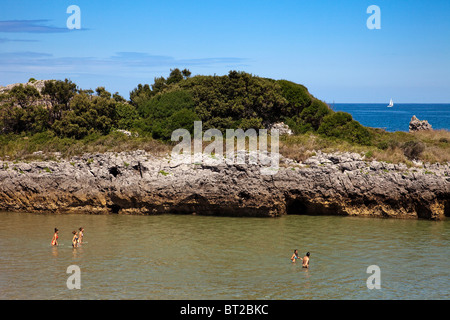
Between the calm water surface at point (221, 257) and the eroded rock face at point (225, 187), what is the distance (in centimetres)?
93

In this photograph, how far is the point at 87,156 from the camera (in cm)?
2869

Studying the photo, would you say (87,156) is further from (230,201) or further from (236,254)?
(236,254)

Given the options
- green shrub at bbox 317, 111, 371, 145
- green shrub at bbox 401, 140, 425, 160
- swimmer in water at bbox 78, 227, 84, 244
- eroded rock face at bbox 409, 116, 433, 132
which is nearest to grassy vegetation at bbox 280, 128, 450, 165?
green shrub at bbox 401, 140, 425, 160

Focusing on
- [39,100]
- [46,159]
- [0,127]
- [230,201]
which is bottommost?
[230,201]

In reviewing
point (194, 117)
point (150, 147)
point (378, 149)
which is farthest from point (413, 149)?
point (150, 147)

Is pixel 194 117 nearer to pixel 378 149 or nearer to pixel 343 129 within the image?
pixel 343 129

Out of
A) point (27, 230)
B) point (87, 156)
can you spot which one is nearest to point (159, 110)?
point (87, 156)

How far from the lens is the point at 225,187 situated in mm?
26984

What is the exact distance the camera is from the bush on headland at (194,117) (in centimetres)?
3058

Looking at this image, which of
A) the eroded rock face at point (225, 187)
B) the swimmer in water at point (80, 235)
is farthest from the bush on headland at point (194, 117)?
the swimmer in water at point (80, 235)

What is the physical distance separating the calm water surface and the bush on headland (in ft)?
19.1

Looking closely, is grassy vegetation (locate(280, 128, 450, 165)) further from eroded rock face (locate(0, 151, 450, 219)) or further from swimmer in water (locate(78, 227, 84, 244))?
swimmer in water (locate(78, 227, 84, 244))
